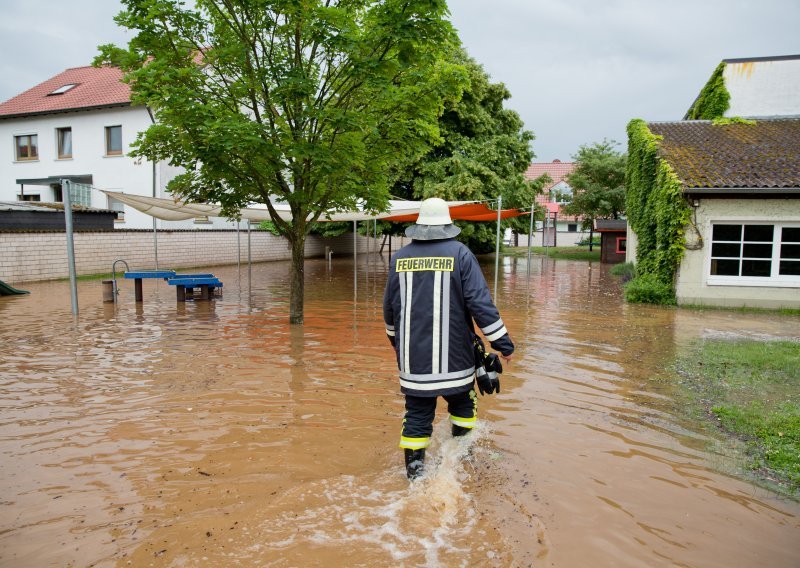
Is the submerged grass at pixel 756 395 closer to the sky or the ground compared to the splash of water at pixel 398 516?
closer to the sky

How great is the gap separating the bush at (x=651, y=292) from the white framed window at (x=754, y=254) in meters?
0.97

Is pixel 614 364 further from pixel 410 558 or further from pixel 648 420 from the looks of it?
pixel 410 558

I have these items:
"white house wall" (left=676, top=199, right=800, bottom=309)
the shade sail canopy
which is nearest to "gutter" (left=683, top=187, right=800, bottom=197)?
"white house wall" (left=676, top=199, right=800, bottom=309)

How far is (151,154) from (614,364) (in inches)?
286

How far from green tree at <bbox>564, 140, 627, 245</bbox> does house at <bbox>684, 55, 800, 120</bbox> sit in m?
13.4

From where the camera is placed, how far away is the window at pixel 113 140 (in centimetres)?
2583

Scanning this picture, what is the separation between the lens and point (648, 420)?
5.28 metres

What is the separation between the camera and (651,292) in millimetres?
13336

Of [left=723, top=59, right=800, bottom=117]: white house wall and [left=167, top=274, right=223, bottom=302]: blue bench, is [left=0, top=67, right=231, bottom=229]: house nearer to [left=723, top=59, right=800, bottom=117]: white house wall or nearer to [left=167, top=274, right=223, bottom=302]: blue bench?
[left=167, top=274, right=223, bottom=302]: blue bench

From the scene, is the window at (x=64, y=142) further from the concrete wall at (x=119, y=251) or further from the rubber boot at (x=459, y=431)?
the rubber boot at (x=459, y=431)

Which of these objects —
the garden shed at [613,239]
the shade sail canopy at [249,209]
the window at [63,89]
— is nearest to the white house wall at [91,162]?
the window at [63,89]

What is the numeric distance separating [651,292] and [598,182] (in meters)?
21.5

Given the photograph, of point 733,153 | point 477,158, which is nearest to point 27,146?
point 477,158

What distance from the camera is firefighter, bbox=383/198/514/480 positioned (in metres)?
3.76
